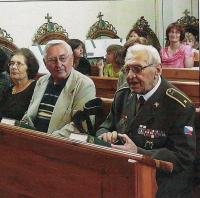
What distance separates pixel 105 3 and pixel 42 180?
4.56 m

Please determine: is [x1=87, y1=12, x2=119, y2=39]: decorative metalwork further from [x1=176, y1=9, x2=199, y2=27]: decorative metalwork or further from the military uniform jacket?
the military uniform jacket

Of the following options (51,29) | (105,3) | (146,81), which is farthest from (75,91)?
(105,3)

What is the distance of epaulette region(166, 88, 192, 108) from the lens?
Answer: 1937mm

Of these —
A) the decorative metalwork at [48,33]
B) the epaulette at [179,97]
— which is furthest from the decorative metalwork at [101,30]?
the epaulette at [179,97]

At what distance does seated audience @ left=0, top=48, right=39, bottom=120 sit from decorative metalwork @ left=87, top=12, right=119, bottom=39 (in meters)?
2.86

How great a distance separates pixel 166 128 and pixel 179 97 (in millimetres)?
164

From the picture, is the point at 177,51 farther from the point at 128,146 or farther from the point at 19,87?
the point at 128,146

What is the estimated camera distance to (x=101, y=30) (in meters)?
5.95

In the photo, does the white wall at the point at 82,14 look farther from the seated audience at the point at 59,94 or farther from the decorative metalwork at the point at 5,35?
the seated audience at the point at 59,94

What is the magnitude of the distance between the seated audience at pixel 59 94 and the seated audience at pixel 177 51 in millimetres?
2114

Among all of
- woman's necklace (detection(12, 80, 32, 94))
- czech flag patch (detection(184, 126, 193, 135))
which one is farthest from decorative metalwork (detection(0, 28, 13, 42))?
czech flag patch (detection(184, 126, 193, 135))

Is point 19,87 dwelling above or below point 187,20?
below

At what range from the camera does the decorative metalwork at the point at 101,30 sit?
19.3 feet

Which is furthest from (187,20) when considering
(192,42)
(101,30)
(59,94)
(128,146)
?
(128,146)
